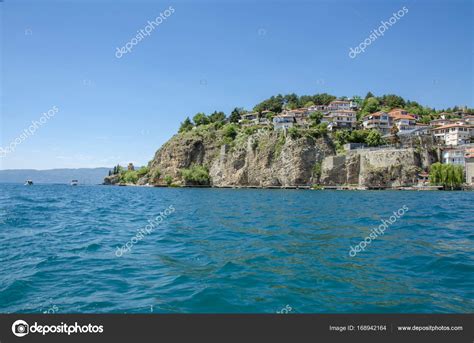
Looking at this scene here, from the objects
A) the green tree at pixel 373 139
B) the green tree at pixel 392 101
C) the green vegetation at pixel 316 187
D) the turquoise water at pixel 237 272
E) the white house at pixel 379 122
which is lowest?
the turquoise water at pixel 237 272

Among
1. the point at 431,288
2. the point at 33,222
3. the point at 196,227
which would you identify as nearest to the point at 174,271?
the point at 431,288

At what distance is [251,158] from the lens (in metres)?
102

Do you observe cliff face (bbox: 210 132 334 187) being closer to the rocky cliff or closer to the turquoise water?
the rocky cliff

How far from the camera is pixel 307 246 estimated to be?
11969 millimetres

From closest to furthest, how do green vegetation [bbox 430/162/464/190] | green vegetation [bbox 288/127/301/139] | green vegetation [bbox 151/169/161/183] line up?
green vegetation [bbox 430/162/464/190]
green vegetation [bbox 288/127/301/139]
green vegetation [bbox 151/169/161/183]

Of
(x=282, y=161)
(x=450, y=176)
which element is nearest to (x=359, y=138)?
(x=282, y=161)

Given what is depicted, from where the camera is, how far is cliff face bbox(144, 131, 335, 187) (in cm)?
9388

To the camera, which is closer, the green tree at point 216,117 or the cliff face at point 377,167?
the cliff face at point 377,167

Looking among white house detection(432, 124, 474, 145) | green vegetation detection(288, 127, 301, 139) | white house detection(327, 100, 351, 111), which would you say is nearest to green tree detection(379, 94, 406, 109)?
white house detection(327, 100, 351, 111)

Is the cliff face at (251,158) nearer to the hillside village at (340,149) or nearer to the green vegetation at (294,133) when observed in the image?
the hillside village at (340,149)

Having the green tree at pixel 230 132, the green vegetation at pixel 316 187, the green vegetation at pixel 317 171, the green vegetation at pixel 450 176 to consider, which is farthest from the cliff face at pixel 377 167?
the green tree at pixel 230 132

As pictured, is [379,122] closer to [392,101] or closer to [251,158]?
[251,158]

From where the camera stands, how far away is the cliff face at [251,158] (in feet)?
308

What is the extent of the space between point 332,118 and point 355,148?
24.2m
